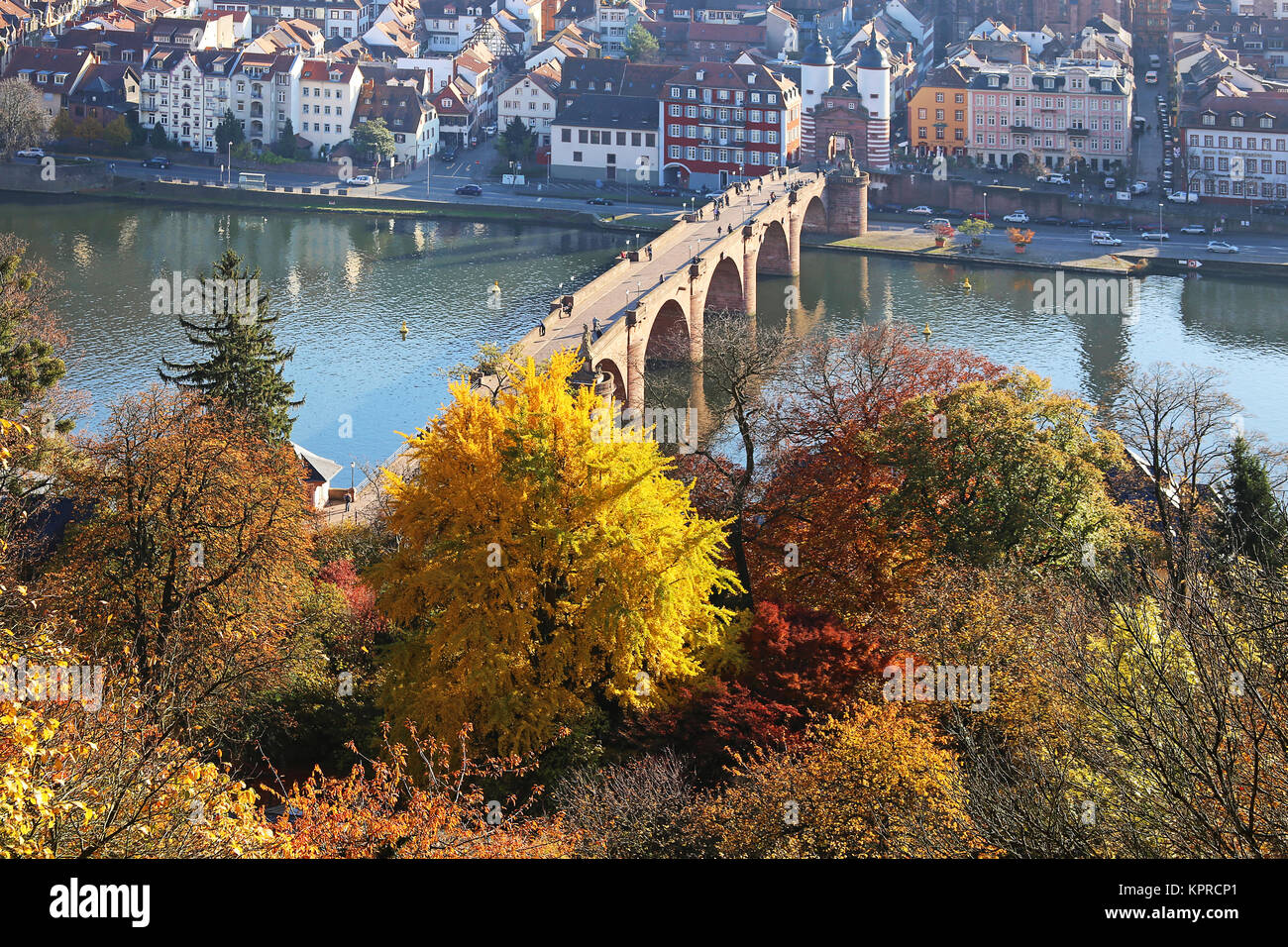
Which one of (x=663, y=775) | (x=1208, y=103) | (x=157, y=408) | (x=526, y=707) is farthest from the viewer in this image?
(x=1208, y=103)

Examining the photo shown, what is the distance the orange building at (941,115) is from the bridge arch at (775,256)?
20405 mm

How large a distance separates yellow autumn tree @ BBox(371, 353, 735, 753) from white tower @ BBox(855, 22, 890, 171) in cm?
6458

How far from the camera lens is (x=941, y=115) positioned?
87.7 metres

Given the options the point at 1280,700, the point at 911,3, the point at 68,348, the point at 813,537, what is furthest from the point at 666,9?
the point at 1280,700

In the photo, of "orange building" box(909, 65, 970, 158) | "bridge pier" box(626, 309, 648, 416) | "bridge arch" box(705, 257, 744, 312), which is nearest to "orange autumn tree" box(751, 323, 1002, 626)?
"bridge pier" box(626, 309, 648, 416)

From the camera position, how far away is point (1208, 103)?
8081cm

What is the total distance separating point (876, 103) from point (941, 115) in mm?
4547

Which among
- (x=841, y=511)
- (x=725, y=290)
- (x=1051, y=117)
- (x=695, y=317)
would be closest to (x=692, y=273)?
(x=695, y=317)

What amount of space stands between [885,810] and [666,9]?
10004 cm

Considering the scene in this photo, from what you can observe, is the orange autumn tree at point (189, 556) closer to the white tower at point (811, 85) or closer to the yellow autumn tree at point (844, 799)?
the yellow autumn tree at point (844, 799)

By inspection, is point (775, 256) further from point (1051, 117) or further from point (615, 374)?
point (615, 374)

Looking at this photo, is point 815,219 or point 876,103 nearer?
point 815,219

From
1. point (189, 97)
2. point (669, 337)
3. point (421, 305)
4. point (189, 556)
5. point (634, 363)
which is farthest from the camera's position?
point (189, 97)
